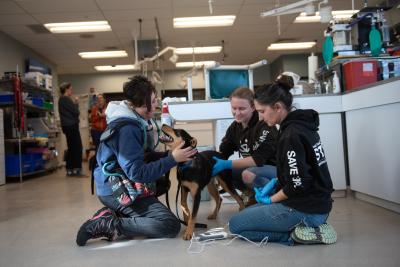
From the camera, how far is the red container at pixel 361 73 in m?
3.22

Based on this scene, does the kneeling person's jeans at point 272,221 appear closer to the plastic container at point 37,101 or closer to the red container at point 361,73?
the red container at point 361,73

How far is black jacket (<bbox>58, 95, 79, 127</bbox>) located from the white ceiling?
58.2 inches

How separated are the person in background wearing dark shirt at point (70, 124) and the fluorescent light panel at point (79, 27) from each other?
1.62 m

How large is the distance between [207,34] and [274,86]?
682 cm

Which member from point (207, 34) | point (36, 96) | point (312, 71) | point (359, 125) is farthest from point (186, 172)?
point (207, 34)

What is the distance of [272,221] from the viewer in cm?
198

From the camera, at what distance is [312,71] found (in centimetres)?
414

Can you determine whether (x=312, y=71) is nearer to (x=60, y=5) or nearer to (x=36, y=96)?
(x=60, y=5)

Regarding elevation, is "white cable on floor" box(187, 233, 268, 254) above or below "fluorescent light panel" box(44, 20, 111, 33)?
below

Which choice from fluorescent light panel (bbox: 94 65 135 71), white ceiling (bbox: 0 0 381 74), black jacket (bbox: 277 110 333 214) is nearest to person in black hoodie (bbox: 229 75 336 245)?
black jacket (bbox: 277 110 333 214)

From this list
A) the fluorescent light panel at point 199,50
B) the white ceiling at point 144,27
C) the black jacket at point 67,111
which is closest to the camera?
the black jacket at point 67,111

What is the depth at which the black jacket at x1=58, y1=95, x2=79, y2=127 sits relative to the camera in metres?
6.23

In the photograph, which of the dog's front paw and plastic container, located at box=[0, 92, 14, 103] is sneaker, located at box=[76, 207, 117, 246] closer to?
the dog's front paw

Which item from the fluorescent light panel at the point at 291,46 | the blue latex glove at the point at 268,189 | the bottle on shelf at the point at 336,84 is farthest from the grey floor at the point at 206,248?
the fluorescent light panel at the point at 291,46
